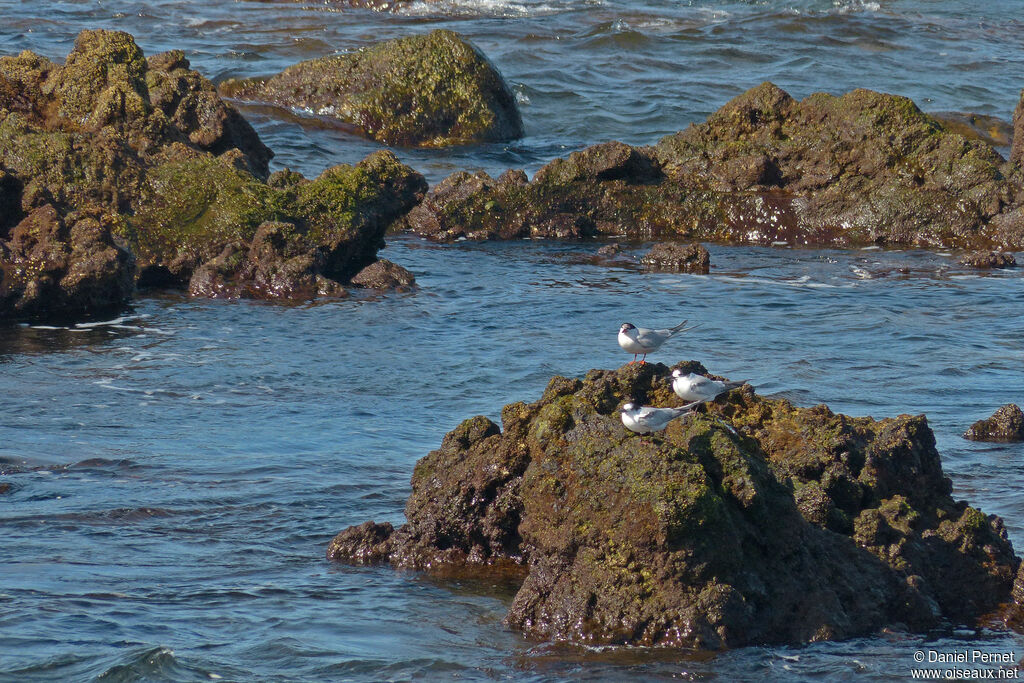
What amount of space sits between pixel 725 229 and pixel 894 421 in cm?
853

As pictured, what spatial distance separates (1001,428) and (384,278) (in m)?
6.19

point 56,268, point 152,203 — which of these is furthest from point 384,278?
point 56,268

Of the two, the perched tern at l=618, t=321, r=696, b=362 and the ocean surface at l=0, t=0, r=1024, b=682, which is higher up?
the perched tern at l=618, t=321, r=696, b=362

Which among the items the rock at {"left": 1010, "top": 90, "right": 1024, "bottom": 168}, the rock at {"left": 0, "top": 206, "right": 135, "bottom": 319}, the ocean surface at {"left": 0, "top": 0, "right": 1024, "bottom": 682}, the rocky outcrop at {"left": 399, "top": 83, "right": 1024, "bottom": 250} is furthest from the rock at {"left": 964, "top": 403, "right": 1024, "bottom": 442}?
the rock at {"left": 1010, "top": 90, "right": 1024, "bottom": 168}

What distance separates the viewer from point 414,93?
19.3 meters

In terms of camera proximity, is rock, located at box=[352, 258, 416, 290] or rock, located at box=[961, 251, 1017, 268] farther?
rock, located at box=[961, 251, 1017, 268]

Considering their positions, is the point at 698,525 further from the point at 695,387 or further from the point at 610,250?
the point at 610,250

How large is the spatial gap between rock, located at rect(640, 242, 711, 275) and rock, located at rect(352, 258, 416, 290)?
272 centimetres

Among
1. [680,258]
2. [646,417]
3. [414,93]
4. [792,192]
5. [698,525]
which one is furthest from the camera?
[414,93]

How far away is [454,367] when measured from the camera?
32.9 feet

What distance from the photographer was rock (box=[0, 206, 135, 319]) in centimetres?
1083

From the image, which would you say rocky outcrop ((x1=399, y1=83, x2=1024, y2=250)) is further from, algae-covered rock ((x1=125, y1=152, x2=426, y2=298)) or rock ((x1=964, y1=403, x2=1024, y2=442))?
rock ((x1=964, y1=403, x2=1024, y2=442))

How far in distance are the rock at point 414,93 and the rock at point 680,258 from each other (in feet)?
21.3

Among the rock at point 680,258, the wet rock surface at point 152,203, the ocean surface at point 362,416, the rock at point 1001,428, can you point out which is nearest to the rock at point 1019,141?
the ocean surface at point 362,416
